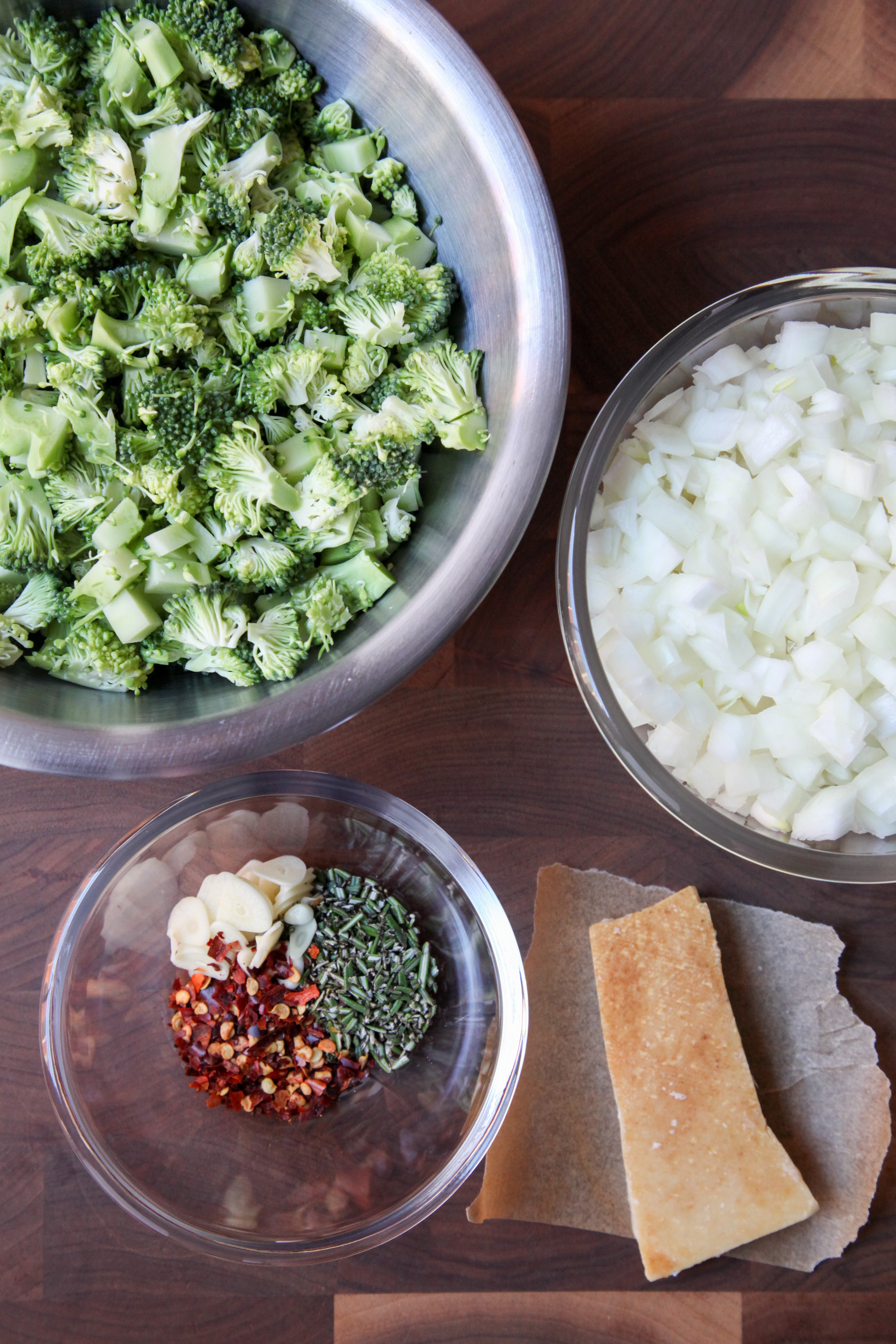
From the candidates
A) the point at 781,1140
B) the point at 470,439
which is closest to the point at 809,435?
the point at 470,439

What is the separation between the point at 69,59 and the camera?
1.19 metres

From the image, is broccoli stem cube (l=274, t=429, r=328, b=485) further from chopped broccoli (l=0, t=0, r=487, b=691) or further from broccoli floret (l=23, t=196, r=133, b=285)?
broccoli floret (l=23, t=196, r=133, b=285)

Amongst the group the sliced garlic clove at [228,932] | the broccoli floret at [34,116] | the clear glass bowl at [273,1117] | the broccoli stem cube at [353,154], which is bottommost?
the clear glass bowl at [273,1117]

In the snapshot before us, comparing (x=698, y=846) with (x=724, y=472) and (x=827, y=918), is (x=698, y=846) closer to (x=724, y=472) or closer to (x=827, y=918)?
Answer: (x=827, y=918)

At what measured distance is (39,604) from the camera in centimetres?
121

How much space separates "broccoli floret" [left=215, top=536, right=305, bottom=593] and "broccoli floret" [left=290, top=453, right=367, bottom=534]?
1.8 inches

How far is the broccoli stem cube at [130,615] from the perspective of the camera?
1181 mm

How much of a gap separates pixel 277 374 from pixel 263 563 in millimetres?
231

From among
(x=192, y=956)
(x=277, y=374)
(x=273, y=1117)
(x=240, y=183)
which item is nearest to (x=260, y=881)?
(x=192, y=956)

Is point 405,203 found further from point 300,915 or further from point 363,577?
point 300,915

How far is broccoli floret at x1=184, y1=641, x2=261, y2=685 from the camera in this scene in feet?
3.98

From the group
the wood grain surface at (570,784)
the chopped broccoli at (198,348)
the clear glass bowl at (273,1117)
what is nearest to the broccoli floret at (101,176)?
the chopped broccoli at (198,348)

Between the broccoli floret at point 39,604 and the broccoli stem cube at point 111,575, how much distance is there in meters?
0.04

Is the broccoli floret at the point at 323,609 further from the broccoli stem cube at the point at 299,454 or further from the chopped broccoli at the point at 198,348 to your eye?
the broccoli stem cube at the point at 299,454
